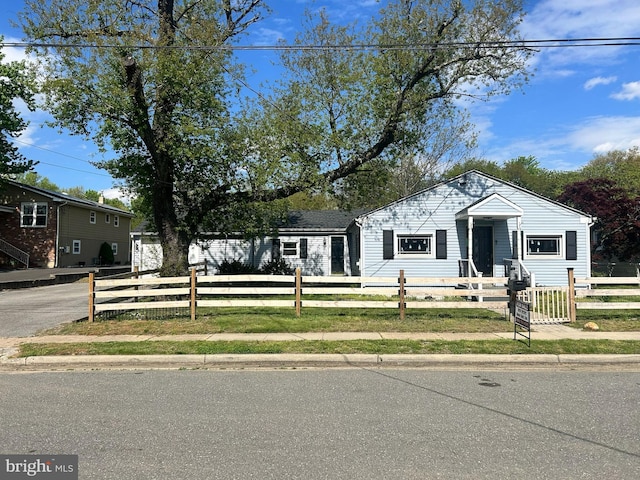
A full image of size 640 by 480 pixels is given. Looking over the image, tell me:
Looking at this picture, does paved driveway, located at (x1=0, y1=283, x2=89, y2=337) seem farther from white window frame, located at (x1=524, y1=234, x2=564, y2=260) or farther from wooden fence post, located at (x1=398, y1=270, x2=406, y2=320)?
white window frame, located at (x1=524, y1=234, x2=564, y2=260)

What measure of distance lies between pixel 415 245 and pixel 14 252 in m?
27.5

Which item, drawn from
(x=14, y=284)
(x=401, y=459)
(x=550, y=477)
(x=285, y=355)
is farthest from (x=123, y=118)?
(x=550, y=477)

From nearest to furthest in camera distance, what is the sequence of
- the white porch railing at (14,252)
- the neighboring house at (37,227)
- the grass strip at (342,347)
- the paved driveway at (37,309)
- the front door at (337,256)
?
the grass strip at (342,347) → the paved driveway at (37,309) → the front door at (337,256) → the white porch railing at (14,252) → the neighboring house at (37,227)

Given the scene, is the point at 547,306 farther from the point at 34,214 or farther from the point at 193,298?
the point at 34,214

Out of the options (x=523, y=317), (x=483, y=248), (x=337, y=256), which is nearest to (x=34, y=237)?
(x=337, y=256)

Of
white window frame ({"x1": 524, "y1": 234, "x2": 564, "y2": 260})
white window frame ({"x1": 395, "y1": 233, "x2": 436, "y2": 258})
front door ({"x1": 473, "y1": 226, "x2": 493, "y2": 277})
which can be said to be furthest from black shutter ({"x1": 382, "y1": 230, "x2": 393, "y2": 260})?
white window frame ({"x1": 524, "y1": 234, "x2": 564, "y2": 260})

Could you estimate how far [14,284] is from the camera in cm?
2033

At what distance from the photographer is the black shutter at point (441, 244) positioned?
18234mm

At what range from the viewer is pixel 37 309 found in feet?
45.7

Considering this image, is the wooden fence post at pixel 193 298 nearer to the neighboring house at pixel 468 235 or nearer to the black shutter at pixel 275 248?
the neighboring house at pixel 468 235

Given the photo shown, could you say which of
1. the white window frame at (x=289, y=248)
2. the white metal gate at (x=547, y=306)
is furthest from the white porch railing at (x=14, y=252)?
the white metal gate at (x=547, y=306)

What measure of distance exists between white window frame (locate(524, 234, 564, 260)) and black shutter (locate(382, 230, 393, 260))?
16.7ft

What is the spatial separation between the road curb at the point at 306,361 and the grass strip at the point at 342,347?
0.73 feet

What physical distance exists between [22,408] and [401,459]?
4.55 metres
